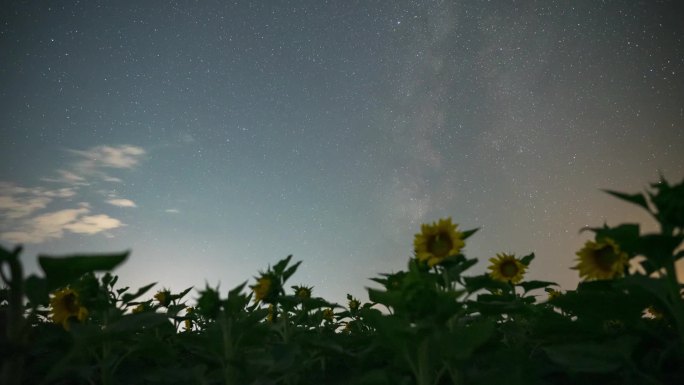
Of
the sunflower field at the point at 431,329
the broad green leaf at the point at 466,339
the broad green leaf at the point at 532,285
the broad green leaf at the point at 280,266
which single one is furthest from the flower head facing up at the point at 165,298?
the broad green leaf at the point at 466,339

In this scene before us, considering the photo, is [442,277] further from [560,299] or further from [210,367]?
[210,367]

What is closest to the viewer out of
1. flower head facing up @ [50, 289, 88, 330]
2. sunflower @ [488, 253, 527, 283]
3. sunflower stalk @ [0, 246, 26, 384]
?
sunflower stalk @ [0, 246, 26, 384]

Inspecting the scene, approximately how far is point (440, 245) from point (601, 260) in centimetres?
96

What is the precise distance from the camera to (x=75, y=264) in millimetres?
1318

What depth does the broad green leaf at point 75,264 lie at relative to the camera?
50.2 inches

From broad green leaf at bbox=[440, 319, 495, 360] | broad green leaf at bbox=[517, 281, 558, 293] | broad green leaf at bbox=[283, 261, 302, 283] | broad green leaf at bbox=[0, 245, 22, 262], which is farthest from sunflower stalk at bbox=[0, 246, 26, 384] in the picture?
broad green leaf at bbox=[517, 281, 558, 293]

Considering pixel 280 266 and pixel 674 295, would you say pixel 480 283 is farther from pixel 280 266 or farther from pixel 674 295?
pixel 280 266

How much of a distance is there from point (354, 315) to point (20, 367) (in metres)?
5.51

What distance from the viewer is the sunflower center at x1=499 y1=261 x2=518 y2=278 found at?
16.4 feet

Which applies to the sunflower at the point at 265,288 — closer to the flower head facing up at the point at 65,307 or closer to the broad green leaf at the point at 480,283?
the flower head facing up at the point at 65,307

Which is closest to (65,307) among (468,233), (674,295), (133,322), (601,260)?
(133,322)

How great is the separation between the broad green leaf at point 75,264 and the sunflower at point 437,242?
2167 mm

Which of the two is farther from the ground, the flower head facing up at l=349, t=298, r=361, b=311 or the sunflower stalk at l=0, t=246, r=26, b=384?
the flower head facing up at l=349, t=298, r=361, b=311

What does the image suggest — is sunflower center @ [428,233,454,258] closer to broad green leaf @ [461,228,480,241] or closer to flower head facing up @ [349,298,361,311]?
broad green leaf @ [461,228,480,241]
